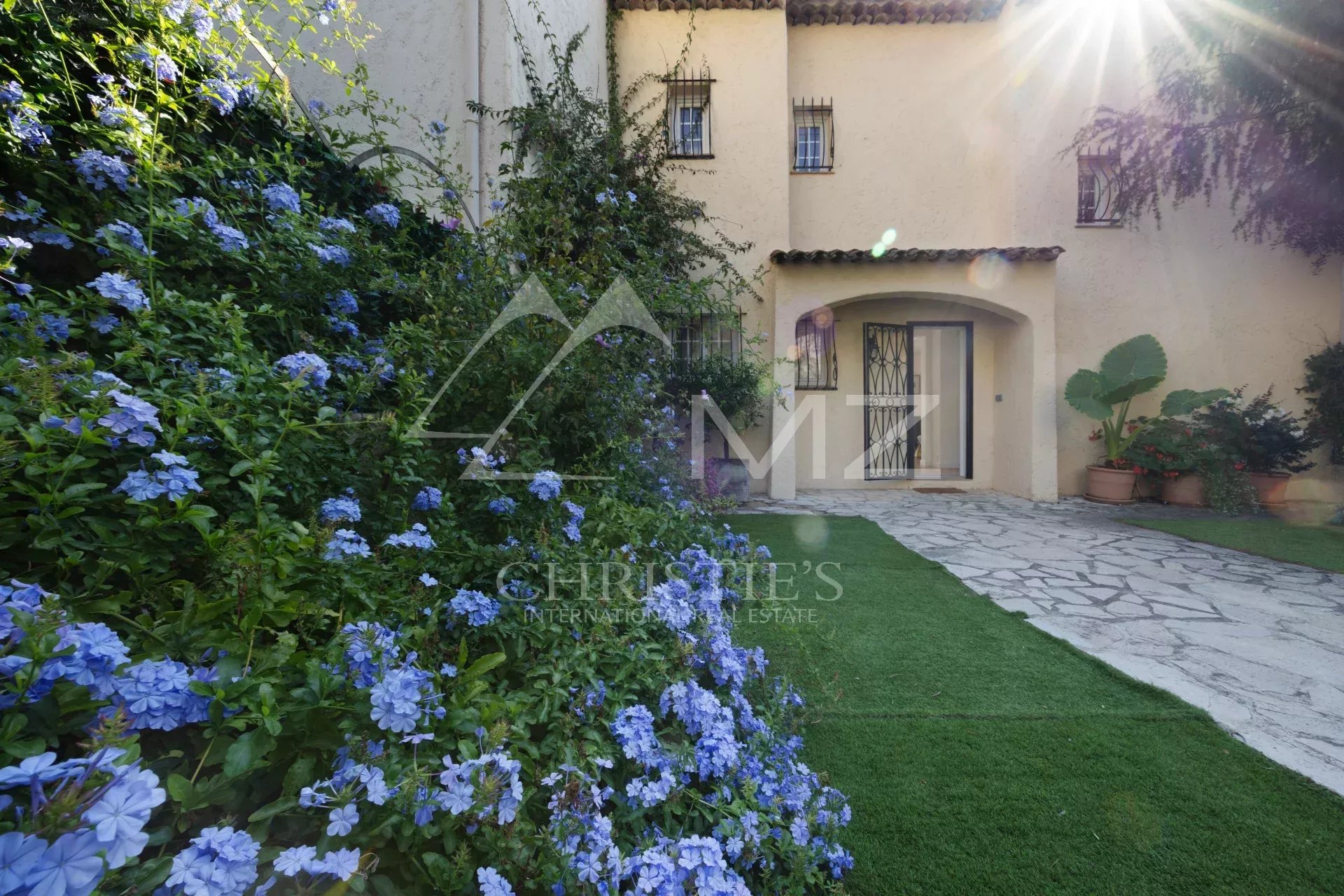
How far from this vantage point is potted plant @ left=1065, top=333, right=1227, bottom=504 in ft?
19.6

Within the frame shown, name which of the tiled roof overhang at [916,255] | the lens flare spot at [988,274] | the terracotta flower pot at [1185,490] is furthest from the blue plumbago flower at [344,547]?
the terracotta flower pot at [1185,490]

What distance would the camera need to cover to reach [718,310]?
124 inches

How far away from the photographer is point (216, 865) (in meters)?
0.55

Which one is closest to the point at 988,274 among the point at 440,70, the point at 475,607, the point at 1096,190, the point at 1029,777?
the point at 1096,190

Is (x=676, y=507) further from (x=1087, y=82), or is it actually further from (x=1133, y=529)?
(x=1087, y=82)

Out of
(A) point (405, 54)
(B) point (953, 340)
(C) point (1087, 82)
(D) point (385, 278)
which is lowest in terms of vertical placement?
(D) point (385, 278)

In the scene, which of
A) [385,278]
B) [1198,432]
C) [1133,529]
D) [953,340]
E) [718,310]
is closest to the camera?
[385,278]

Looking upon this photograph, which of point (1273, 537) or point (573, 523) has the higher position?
point (573, 523)

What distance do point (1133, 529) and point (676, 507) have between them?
4.62 metres

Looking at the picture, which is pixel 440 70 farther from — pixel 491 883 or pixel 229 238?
pixel 491 883

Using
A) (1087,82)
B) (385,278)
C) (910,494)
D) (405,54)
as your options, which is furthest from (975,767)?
(1087,82)

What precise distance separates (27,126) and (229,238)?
0.44 m

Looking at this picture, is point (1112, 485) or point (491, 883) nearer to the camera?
point (491, 883)

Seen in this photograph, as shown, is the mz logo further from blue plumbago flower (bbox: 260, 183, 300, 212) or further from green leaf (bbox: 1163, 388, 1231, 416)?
green leaf (bbox: 1163, 388, 1231, 416)
